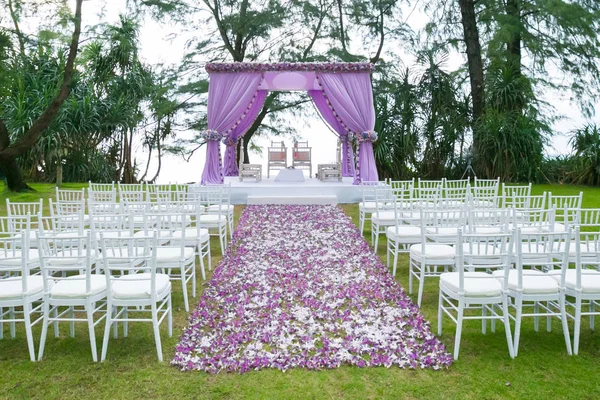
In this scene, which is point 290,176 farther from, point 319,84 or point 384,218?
point 384,218

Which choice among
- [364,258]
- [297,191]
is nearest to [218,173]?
[297,191]

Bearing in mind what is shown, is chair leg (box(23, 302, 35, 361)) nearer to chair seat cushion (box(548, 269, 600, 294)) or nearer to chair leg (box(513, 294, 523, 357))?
chair leg (box(513, 294, 523, 357))

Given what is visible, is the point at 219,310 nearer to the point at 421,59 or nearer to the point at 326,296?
the point at 326,296

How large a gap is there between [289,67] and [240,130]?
228 centimetres

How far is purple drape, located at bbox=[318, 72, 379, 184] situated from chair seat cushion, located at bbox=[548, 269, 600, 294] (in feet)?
24.5

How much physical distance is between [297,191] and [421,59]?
20.0 feet

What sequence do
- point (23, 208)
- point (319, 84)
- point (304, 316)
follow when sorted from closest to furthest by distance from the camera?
point (304, 316)
point (23, 208)
point (319, 84)

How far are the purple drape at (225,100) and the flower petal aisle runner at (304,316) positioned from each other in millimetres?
4906

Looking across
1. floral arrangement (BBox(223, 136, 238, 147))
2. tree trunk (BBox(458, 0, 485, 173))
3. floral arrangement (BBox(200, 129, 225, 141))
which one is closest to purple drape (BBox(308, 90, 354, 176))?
floral arrangement (BBox(223, 136, 238, 147))

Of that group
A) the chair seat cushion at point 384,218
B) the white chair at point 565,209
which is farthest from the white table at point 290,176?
the white chair at point 565,209

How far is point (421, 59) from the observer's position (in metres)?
14.5

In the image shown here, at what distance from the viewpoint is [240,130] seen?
491 inches

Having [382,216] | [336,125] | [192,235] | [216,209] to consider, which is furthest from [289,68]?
[192,235]

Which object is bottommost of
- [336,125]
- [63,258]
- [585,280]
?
[585,280]
